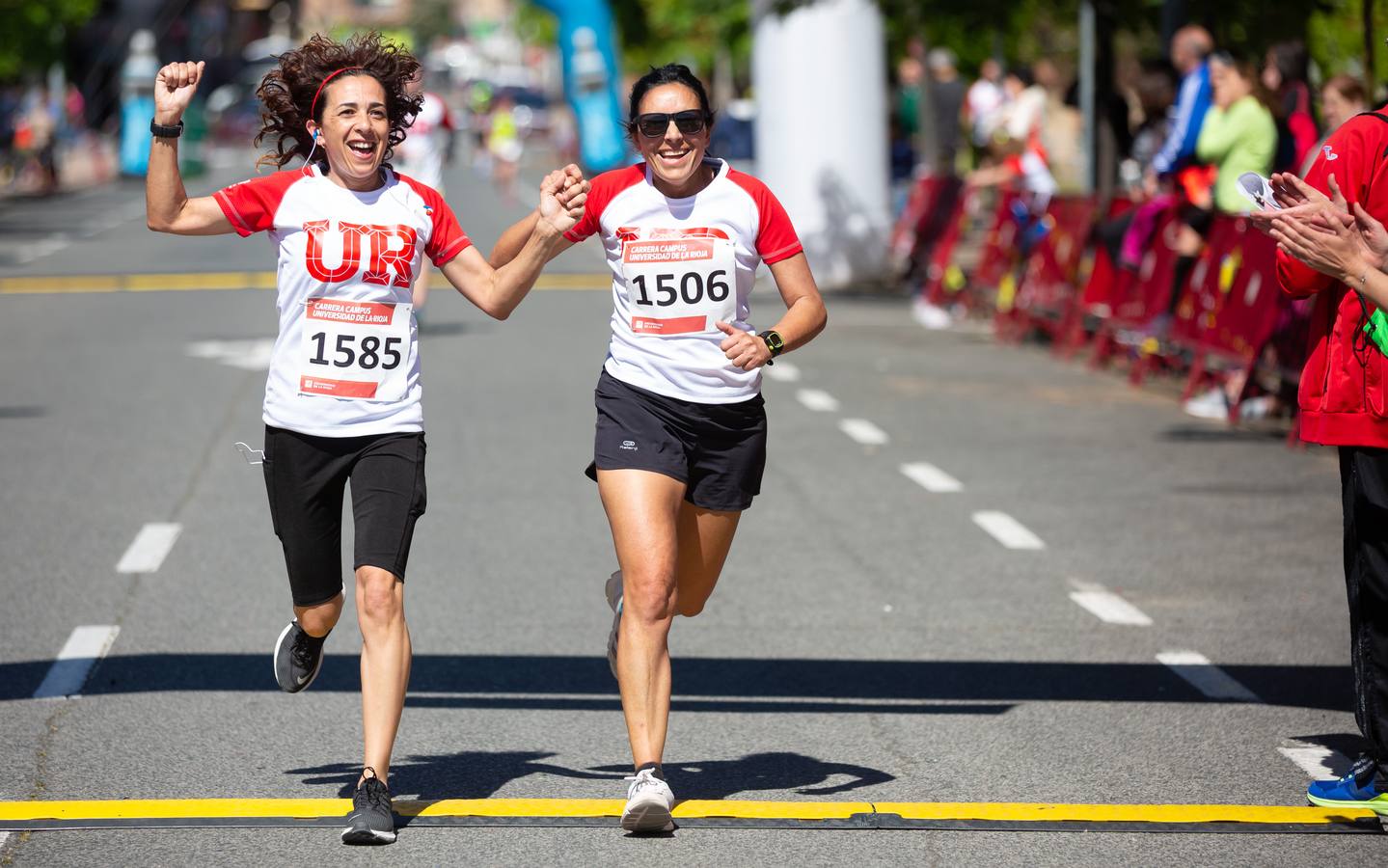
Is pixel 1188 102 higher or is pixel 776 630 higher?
pixel 1188 102

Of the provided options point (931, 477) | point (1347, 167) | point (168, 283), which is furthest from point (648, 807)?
point (168, 283)

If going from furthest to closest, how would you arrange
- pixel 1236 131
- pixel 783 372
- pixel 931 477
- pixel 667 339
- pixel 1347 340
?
pixel 783 372
pixel 1236 131
pixel 931 477
pixel 667 339
pixel 1347 340

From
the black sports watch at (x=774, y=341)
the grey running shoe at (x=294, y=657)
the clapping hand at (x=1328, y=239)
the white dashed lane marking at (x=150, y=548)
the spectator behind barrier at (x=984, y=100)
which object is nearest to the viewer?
the clapping hand at (x=1328, y=239)

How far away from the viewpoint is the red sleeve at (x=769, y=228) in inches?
207

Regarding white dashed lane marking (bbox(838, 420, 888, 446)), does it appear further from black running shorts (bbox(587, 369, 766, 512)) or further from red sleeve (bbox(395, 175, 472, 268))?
red sleeve (bbox(395, 175, 472, 268))

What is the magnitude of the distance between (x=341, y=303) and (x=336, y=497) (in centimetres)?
50

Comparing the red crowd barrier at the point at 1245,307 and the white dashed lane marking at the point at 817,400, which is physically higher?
the red crowd barrier at the point at 1245,307

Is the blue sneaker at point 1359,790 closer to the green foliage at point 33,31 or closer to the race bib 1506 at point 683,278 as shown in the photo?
the race bib 1506 at point 683,278

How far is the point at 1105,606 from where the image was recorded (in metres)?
7.77

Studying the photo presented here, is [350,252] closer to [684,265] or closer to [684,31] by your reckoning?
[684,265]

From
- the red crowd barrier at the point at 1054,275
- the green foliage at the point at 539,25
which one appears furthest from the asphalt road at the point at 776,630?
the green foliage at the point at 539,25

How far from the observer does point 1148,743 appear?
5891 mm

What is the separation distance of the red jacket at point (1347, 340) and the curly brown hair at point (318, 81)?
226cm

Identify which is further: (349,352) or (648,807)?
(349,352)
